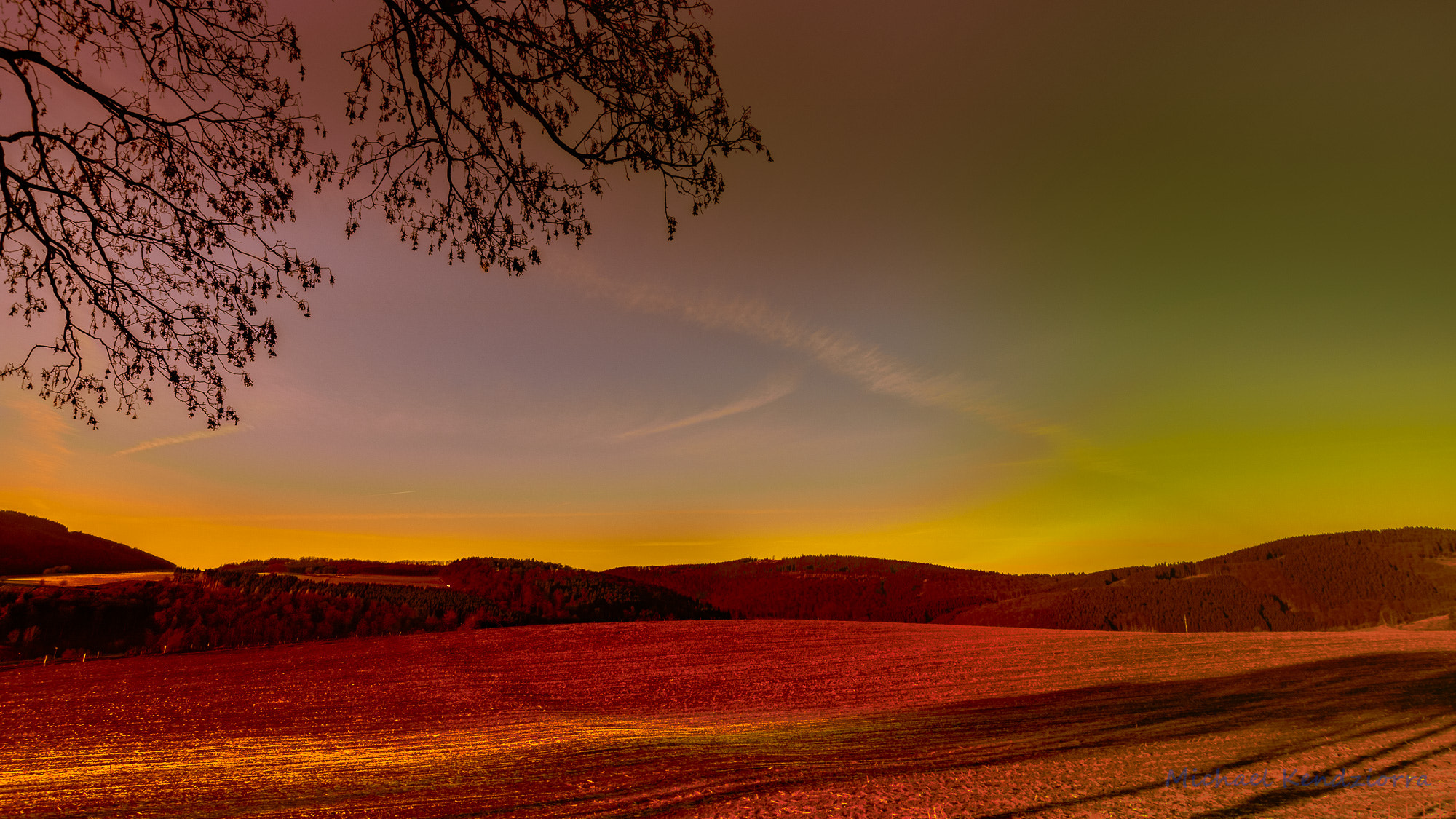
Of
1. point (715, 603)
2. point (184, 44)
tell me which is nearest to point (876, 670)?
point (184, 44)

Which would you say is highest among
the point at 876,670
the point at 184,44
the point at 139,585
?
the point at 184,44

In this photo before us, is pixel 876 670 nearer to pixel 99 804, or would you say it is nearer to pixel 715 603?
pixel 99 804

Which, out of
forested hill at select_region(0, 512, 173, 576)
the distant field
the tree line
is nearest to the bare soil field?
the tree line

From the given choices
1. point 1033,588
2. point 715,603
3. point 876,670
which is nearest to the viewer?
point 876,670

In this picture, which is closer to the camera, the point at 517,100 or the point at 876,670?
the point at 517,100

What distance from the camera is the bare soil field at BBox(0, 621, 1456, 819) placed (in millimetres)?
4359

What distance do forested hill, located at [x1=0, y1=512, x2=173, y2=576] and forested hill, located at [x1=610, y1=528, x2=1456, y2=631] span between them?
24905mm

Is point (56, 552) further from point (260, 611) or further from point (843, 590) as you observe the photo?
point (843, 590)

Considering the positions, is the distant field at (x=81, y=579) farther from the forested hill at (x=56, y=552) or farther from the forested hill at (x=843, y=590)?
the forested hill at (x=843, y=590)

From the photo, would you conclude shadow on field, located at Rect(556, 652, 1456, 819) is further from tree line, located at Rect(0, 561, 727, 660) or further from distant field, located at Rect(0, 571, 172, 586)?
distant field, located at Rect(0, 571, 172, 586)

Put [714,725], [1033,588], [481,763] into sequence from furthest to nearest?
[1033,588]
[714,725]
[481,763]

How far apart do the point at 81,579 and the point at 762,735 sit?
28.7 meters

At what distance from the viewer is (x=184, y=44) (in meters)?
5.88

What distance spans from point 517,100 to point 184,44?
3077 mm
